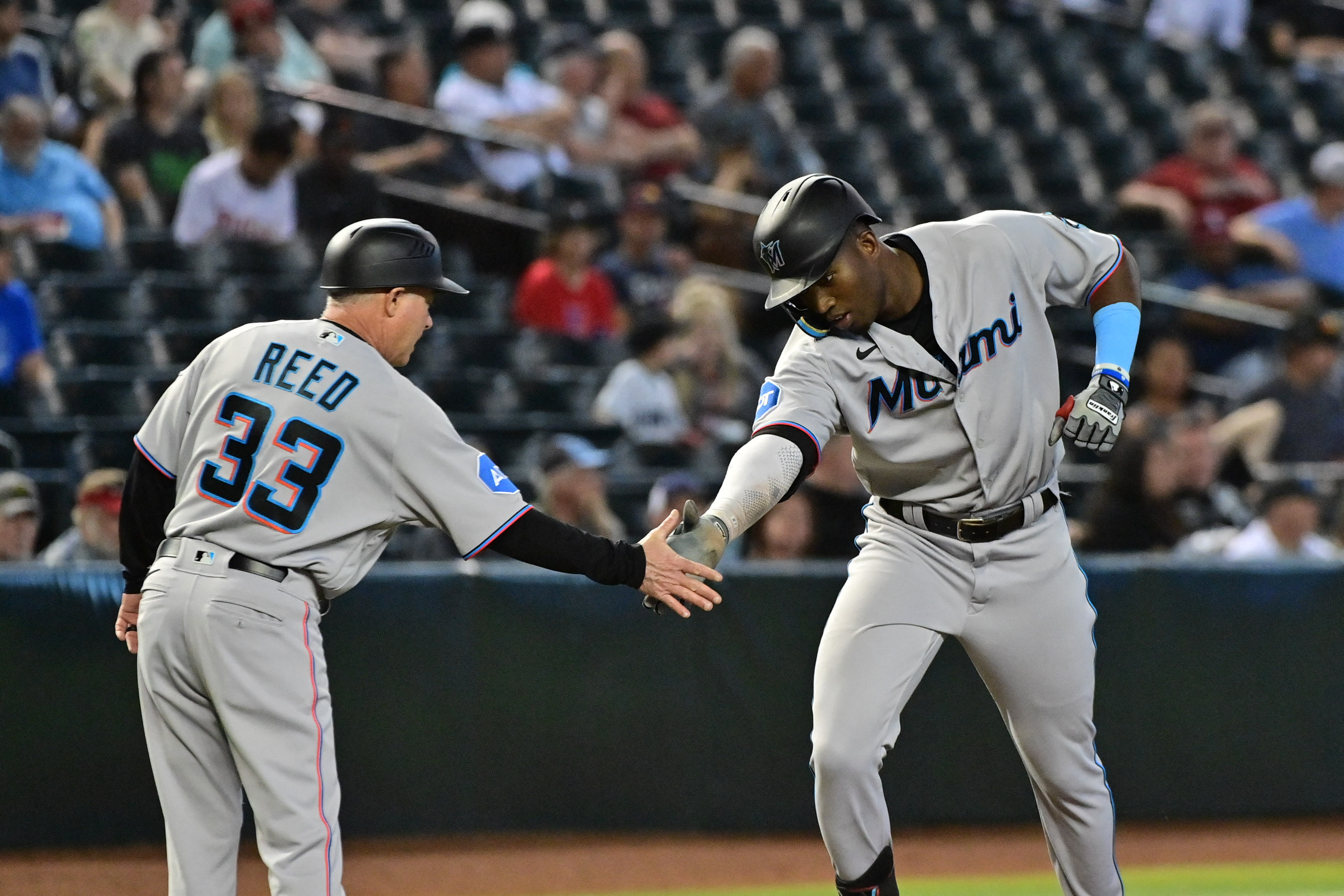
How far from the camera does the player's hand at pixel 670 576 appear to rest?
12.0 ft

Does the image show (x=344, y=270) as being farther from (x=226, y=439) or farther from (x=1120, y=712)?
(x=1120, y=712)

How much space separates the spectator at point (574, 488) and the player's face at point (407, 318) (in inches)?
121

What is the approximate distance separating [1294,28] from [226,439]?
40.4ft

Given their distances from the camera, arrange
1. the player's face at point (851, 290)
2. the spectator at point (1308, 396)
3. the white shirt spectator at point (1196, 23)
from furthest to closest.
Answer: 1. the white shirt spectator at point (1196, 23)
2. the spectator at point (1308, 396)
3. the player's face at point (851, 290)

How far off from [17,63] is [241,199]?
57.3 inches

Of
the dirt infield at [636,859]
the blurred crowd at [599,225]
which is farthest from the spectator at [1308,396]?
the dirt infield at [636,859]

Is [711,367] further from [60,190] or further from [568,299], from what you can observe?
[60,190]

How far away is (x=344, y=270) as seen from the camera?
11.6 feet

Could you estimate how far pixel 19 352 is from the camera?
7.33 metres

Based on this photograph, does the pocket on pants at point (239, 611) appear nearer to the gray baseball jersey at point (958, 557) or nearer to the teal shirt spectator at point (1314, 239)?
the gray baseball jersey at point (958, 557)

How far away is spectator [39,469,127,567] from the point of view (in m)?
6.20

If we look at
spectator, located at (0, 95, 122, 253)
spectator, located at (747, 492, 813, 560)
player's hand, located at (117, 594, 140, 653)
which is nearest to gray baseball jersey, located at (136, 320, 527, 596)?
player's hand, located at (117, 594, 140, 653)

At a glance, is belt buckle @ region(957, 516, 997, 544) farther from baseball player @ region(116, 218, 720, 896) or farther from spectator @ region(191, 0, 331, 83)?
spectator @ region(191, 0, 331, 83)

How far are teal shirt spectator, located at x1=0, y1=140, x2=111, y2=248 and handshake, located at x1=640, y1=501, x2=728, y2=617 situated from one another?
5.37 metres
